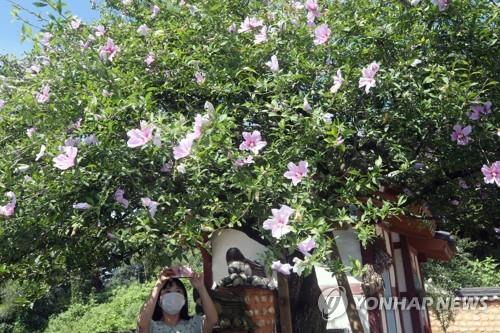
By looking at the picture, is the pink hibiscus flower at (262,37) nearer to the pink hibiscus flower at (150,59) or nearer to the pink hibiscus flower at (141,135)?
the pink hibiscus flower at (150,59)

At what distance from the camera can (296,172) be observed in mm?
2963

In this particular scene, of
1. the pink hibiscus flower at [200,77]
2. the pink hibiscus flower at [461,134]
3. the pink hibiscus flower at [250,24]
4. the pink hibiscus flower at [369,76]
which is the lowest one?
the pink hibiscus flower at [461,134]

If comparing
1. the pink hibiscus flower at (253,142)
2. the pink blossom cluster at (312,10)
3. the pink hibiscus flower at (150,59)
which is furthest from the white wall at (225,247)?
the pink hibiscus flower at (253,142)

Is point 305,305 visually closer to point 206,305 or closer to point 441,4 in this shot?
point 206,305

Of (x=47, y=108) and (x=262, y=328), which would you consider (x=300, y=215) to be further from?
(x=262, y=328)

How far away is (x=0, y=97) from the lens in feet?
13.4

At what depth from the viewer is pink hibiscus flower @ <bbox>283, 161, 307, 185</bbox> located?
2945 millimetres

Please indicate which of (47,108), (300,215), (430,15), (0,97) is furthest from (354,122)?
(0,97)

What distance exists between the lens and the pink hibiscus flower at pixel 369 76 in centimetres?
319

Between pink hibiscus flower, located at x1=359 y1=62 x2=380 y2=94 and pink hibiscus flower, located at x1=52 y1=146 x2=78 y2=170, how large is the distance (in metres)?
1.65

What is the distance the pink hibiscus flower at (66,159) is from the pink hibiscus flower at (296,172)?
1.12 m

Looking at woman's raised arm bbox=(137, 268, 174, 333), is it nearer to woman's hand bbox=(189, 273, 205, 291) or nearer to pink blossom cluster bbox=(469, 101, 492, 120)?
woman's hand bbox=(189, 273, 205, 291)

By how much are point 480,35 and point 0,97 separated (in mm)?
3327

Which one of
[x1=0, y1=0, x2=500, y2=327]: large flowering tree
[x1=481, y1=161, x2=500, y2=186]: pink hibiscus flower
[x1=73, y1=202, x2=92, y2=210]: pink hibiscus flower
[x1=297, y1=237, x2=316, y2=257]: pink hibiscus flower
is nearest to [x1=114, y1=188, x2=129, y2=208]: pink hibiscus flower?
[x1=0, y1=0, x2=500, y2=327]: large flowering tree
